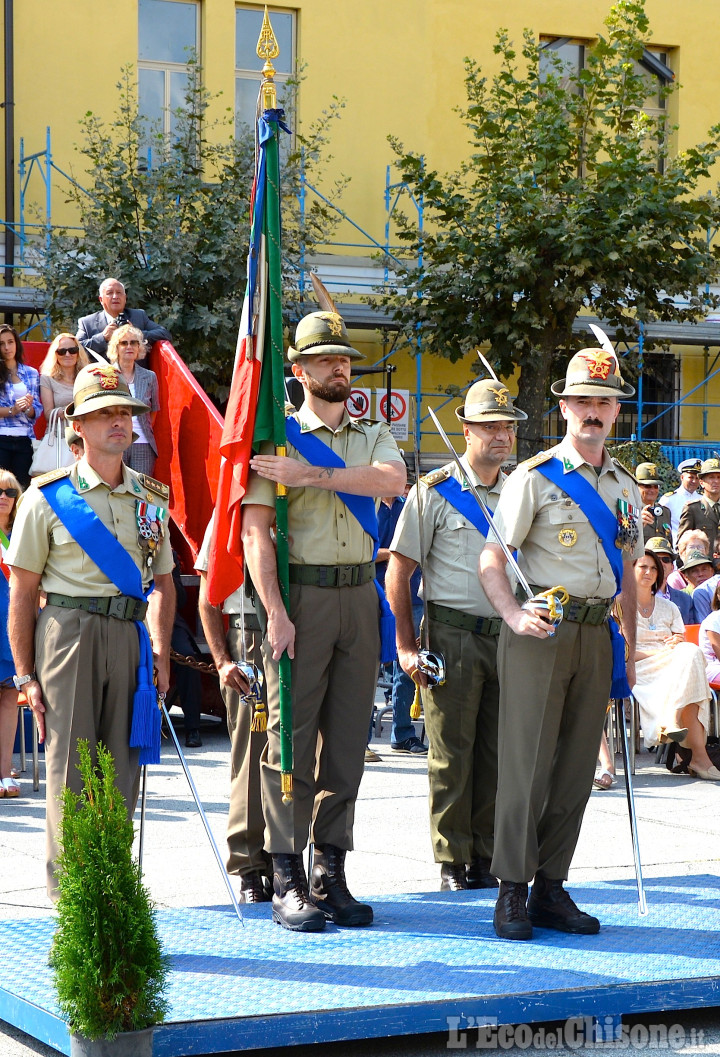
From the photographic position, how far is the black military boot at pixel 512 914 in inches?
206

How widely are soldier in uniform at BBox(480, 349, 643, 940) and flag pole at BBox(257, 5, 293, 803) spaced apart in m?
0.75

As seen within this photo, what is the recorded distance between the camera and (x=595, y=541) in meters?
5.54

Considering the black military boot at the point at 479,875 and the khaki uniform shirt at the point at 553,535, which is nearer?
the khaki uniform shirt at the point at 553,535

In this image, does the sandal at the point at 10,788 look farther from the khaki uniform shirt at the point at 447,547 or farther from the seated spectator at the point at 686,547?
the seated spectator at the point at 686,547

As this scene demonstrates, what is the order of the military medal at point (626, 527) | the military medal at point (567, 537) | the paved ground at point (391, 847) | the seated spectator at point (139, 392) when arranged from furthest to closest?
the seated spectator at point (139, 392) < the military medal at point (626, 527) < the military medal at point (567, 537) < the paved ground at point (391, 847)

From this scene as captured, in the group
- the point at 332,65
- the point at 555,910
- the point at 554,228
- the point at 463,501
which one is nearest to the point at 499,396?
the point at 463,501

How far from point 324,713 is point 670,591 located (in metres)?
6.61

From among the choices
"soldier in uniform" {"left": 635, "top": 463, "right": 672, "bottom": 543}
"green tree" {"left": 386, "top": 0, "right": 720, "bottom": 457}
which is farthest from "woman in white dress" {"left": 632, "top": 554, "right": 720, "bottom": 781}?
"green tree" {"left": 386, "top": 0, "right": 720, "bottom": 457}

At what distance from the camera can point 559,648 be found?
214 inches

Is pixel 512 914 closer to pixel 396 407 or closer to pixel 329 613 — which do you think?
pixel 329 613

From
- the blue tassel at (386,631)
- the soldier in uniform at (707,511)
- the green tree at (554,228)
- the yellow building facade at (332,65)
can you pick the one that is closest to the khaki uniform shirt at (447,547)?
the blue tassel at (386,631)

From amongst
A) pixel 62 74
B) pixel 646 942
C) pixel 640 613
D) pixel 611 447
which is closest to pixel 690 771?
pixel 640 613

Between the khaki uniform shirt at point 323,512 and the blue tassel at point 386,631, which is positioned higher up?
the khaki uniform shirt at point 323,512

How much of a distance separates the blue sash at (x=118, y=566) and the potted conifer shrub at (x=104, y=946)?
4.38ft
